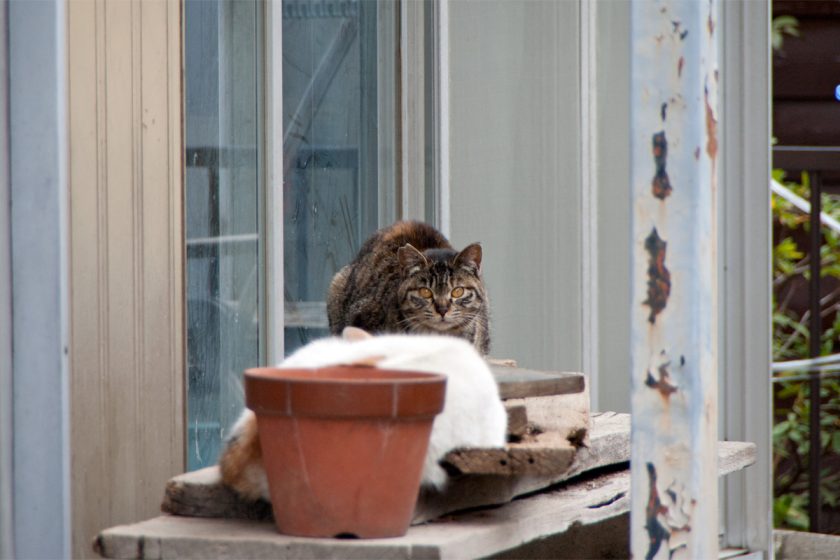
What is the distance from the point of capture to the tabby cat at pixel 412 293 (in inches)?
142

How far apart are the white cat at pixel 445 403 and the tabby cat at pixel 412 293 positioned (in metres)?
1.54

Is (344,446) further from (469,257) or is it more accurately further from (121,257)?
(469,257)

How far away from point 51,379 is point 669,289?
4.14 ft

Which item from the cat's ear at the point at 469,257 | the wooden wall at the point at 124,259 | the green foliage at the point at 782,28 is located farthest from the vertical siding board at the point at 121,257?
the green foliage at the point at 782,28

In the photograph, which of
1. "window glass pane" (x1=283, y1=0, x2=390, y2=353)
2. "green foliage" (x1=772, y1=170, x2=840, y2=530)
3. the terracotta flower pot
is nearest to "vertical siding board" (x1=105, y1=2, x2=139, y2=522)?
the terracotta flower pot

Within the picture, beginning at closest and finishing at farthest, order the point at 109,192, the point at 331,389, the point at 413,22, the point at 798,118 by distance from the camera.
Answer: the point at 331,389 < the point at 109,192 < the point at 413,22 < the point at 798,118

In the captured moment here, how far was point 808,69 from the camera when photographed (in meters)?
6.58

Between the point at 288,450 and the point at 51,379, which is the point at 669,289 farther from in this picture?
the point at 51,379

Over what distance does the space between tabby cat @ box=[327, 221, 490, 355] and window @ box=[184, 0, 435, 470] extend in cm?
17

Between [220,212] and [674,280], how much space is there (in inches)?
69.6

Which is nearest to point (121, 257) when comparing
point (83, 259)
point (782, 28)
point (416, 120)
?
point (83, 259)

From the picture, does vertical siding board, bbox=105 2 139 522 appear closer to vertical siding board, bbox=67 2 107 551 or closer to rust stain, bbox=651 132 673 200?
vertical siding board, bbox=67 2 107 551

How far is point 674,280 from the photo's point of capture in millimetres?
1707

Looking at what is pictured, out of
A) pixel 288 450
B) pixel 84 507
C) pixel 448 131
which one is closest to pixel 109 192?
pixel 84 507
